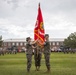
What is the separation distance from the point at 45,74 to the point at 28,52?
6.67 feet

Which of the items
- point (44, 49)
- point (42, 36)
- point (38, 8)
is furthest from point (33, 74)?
point (38, 8)

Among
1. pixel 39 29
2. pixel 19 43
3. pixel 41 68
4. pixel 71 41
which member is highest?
pixel 19 43

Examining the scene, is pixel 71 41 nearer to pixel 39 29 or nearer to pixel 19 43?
pixel 19 43

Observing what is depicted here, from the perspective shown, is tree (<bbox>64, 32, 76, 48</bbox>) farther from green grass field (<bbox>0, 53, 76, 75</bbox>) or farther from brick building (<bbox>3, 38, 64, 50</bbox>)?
green grass field (<bbox>0, 53, 76, 75</bbox>)

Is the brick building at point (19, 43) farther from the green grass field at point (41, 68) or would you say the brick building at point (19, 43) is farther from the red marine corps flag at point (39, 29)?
the red marine corps flag at point (39, 29)

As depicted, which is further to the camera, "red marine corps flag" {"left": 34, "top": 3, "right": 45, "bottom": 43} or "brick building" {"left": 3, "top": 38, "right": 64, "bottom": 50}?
"brick building" {"left": 3, "top": 38, "right": 64, "bottom": 50}

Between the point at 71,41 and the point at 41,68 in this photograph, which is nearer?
the point at 41,68

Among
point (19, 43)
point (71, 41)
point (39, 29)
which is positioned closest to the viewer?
point (39, 29)

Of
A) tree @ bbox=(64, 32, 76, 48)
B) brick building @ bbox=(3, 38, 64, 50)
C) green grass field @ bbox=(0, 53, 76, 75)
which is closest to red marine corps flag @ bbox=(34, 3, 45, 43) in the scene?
green grass field @ bbox=(0, 53, 76, 75)

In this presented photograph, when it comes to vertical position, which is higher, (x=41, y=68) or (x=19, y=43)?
(x=19, y=43)

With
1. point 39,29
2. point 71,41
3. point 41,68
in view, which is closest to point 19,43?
point 71,41

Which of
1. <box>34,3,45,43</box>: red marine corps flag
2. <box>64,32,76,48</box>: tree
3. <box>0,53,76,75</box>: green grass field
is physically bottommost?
<box>0,53,76,75</box>: green grass field

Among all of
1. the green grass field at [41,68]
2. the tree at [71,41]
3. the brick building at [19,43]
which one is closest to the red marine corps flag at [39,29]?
the green grass field at [41,68]

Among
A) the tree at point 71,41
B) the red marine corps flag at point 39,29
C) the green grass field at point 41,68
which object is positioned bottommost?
the green grass field at point 41,68
